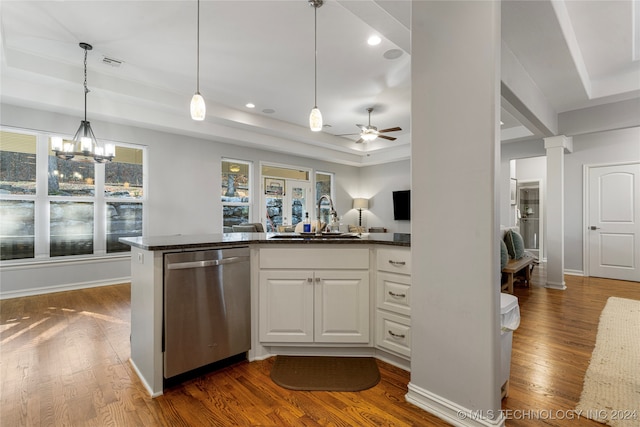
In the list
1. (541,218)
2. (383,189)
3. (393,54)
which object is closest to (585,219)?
(541,218)

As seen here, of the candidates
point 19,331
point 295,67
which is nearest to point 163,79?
point 295,67

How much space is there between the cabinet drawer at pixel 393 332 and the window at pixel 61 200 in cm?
475

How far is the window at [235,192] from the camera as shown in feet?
21.0

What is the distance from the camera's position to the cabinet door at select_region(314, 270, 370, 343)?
2246 millimetres

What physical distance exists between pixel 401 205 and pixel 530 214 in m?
3.33

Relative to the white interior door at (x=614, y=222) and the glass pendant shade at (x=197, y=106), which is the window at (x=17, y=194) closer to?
the glass pendant shade at (x=197, y=106)

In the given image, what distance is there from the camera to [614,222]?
5.23 metres

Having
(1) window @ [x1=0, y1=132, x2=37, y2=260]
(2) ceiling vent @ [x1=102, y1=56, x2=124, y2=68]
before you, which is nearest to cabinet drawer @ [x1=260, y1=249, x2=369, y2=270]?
(2) ceiling vent @ [x1=102, y1=56, x2=124, y2=68]

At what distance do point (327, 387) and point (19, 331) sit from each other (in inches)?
122

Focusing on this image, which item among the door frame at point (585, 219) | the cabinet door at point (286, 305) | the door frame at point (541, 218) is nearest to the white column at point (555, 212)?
the door frame at point (585, 219)

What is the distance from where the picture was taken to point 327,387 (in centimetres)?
191

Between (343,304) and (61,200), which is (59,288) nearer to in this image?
(61,200)

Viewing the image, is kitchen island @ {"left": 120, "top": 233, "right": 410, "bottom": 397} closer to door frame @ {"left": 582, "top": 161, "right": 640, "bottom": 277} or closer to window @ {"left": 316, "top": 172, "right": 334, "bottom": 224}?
door frame @ {"left": 582, "top": 161, "right": 640, "bottom": 277}

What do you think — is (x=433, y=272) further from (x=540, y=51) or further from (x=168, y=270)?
(x=540, y=51)
